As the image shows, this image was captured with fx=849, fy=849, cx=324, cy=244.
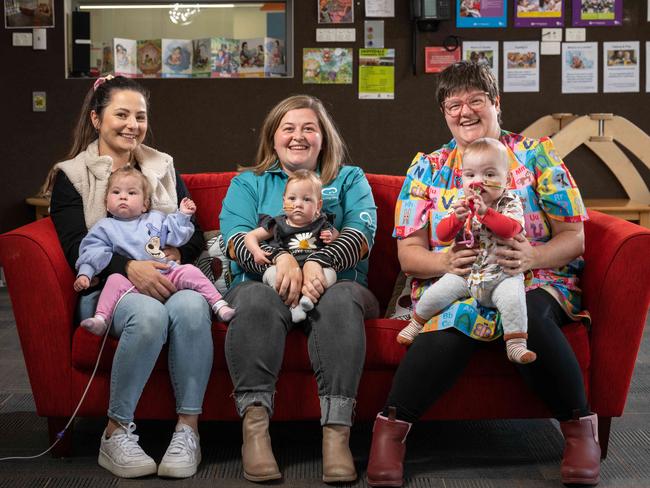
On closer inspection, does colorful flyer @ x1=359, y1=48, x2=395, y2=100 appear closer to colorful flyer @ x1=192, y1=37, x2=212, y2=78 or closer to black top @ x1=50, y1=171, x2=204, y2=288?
colorful flyer @ x1=192, y1=37, x2=212, y2=78

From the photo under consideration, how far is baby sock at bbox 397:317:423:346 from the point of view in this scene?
2150 millimetres

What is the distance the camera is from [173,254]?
2.38 m

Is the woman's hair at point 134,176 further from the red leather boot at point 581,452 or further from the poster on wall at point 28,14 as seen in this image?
the poster on wall at point 28,14

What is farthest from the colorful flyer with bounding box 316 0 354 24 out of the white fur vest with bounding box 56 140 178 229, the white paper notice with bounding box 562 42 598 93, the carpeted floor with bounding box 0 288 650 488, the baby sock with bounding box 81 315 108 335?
the baby sock with bounding box 81 315 108 335

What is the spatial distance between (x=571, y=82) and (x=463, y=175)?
285 cm

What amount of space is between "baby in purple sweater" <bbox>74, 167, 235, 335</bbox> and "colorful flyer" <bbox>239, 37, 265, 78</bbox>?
243 centimetres

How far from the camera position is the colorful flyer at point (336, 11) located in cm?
462

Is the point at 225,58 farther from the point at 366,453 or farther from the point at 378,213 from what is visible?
the point at 366,453

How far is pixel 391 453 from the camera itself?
204cm

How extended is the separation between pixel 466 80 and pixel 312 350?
812mm

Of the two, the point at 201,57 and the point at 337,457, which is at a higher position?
the point at 201,57

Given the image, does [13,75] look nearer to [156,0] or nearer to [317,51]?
[156,0]

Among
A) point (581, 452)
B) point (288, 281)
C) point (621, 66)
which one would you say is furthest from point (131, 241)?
point (621, 66)

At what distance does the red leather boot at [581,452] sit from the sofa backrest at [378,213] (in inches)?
31.7
